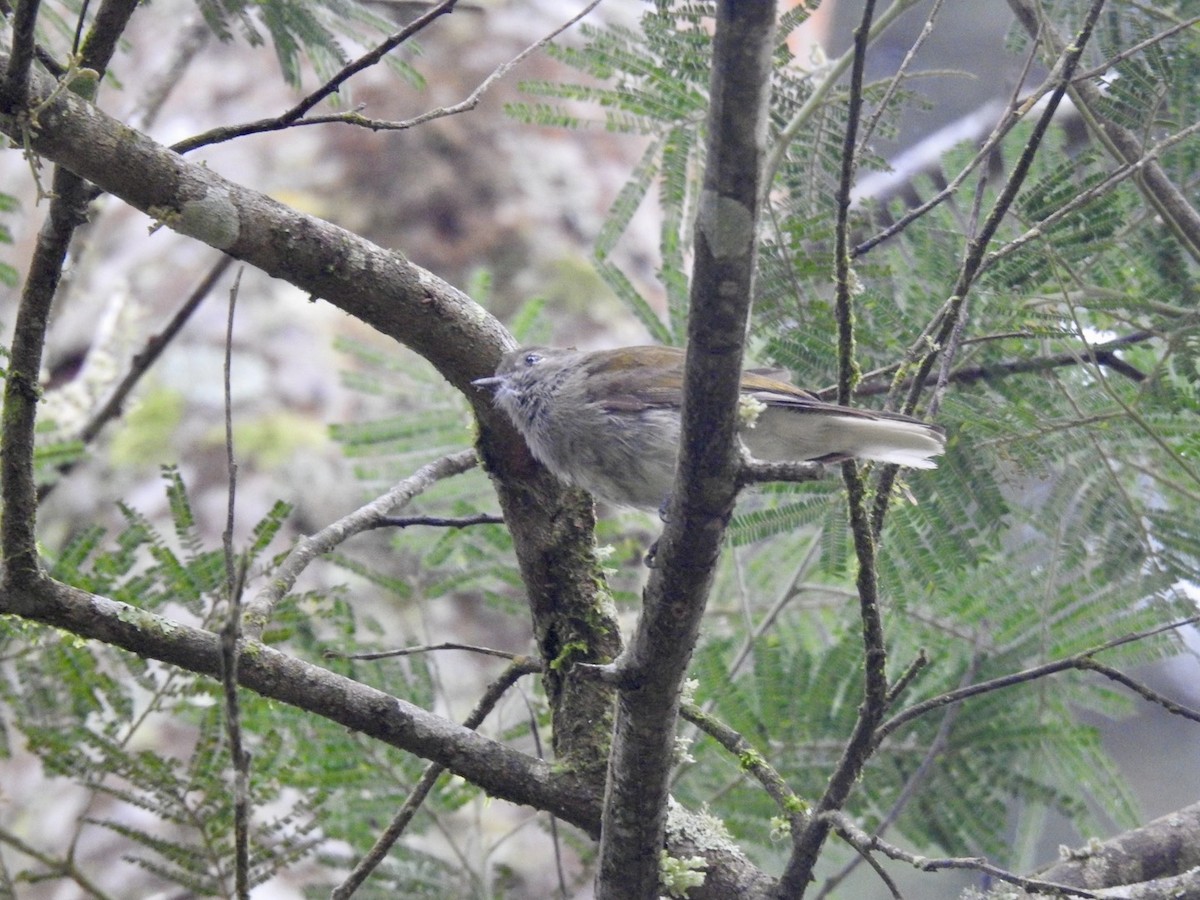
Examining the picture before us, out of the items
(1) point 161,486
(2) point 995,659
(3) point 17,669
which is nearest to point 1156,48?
(2) point 995,659

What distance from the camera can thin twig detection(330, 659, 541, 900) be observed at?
91.1 inches

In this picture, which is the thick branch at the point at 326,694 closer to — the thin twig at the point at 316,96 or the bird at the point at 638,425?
the bird at the point at 638,425

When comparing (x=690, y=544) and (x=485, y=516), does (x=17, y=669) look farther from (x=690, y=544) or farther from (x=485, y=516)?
(x=690, y=544)

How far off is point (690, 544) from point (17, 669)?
7.57ft

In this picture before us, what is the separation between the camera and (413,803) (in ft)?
→ 7.97

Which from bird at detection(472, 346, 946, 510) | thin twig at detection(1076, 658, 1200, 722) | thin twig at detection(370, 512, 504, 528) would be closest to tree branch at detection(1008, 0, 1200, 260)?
bird at detection(472, 346, 946, 510)

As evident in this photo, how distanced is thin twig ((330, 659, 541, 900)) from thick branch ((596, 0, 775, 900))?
44 cm

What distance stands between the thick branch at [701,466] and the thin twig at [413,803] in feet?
1.45

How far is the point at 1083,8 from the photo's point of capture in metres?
3.07

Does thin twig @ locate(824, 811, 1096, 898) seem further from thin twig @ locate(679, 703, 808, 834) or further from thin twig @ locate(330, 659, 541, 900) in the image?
thin twig @ locate(330, 659, 541, 900)

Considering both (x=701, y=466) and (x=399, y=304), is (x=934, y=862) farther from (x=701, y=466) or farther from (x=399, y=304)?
(x=399, y=304)

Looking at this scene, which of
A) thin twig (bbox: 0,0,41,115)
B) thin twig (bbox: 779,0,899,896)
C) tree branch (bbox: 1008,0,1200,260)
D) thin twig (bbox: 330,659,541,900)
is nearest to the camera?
thin twig (bbox: 0,0,41,115)

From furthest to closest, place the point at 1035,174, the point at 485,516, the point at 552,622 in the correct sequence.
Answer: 1. the point at 1035,174
2. the point at 485,516
3. the point at 552,622

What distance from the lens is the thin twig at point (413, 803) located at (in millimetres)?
2314
